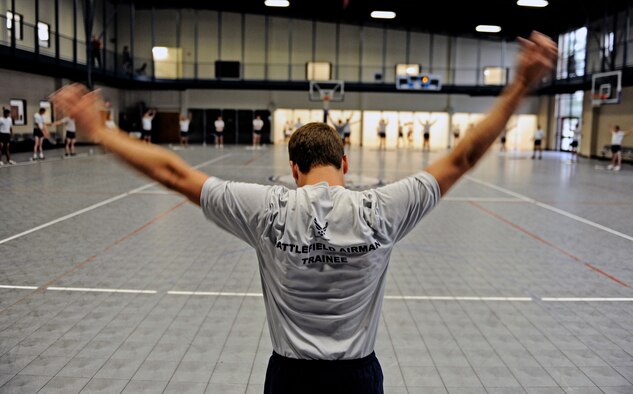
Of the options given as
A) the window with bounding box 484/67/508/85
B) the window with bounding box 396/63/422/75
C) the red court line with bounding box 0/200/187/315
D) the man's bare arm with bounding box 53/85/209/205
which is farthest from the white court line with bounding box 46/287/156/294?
the window with bounding box 484/67/508/85

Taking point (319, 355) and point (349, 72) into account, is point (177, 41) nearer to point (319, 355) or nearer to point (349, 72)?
point (349, 72)

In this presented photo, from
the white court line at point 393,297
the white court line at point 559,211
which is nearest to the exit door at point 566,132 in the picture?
the white court line at point 559,211

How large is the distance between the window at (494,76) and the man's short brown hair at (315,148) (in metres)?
39.9

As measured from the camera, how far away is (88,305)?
5.46 m

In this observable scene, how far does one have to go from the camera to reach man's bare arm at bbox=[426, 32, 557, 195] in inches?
74.7

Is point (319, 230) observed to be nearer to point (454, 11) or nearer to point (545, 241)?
point (545, 241)

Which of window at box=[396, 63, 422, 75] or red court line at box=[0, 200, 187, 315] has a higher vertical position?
window at box=[396, 63, 422, 75]

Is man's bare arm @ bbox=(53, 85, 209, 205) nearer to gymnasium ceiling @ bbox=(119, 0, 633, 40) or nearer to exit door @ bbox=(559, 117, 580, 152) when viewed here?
gymnasium ceiling @ bbox=(119, 0, 633, 40)

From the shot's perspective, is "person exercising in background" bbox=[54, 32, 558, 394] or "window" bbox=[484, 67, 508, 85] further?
"window" bbox=[484, 67, 508, 85]

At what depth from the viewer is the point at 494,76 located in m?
40.0

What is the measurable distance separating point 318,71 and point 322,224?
124ft

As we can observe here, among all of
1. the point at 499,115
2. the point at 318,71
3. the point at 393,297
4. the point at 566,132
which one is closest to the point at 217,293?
the point at 393,297

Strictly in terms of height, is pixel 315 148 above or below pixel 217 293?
above

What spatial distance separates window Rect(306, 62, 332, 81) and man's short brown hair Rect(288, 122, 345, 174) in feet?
122
